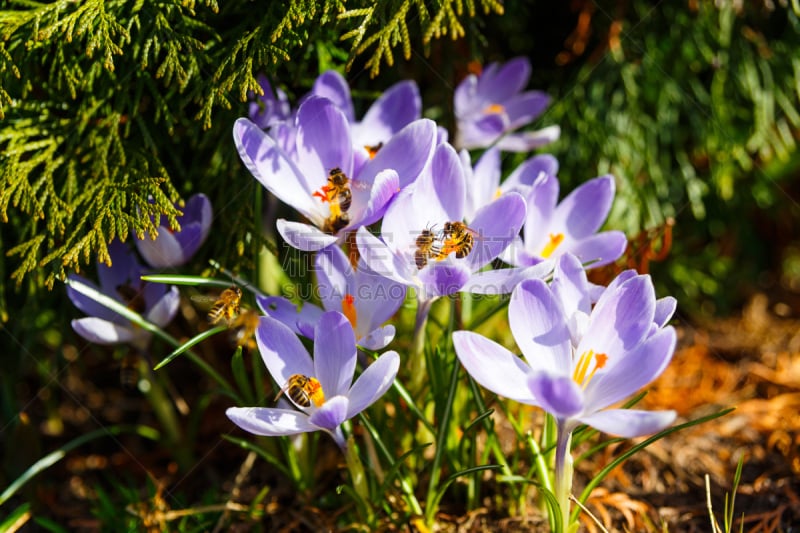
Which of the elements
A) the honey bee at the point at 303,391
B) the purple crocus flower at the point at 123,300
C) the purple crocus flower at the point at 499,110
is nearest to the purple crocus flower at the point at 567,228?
the purple crocus flower at the point at 499,110

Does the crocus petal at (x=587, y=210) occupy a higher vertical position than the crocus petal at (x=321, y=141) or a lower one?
lower

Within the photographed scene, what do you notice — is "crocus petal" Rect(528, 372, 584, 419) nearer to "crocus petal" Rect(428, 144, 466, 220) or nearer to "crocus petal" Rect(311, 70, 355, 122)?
"crocus petal" Rect(428, 144, 466, 220)

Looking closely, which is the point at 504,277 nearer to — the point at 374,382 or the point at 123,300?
the point at 374,382

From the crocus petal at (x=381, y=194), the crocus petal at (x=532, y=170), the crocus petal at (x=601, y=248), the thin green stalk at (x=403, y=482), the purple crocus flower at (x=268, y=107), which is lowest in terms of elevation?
the thin green stalk at (x=403, y=482)

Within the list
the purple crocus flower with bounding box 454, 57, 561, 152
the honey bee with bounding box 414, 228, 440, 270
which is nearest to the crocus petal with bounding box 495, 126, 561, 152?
the purple crocus flower with bounding box 454, 57, 561, 152

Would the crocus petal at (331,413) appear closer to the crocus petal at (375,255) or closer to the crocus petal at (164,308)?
the crocus petal at (375,255)
